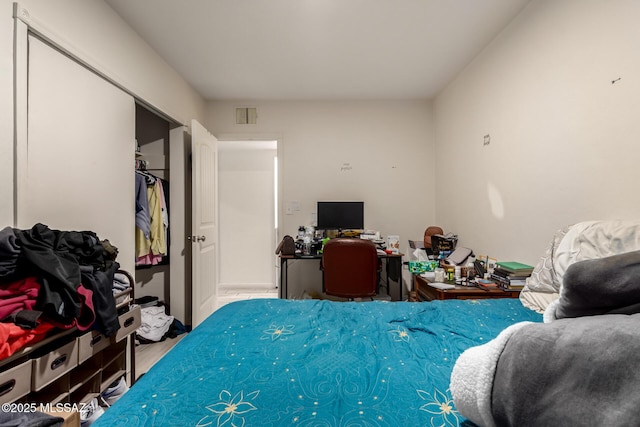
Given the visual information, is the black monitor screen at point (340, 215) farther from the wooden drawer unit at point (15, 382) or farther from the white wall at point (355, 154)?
the wooden drawer unit at point (15, 382)

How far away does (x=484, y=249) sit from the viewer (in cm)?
262

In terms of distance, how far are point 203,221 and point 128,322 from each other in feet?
4.98

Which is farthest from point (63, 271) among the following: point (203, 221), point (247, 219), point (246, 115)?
point (247, 219)

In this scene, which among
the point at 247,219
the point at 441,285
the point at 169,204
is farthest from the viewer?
the point at 247,219

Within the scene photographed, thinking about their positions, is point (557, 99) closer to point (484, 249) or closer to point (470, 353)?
point (484, 249)

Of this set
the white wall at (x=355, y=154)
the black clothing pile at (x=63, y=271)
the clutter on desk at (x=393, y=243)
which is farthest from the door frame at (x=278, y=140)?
the black clothing pile at (x=63, y=271)

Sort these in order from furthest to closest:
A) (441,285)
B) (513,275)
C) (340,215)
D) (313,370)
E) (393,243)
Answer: (340,215)
(393,243)
(441,285)
(513,275)
(313,370)

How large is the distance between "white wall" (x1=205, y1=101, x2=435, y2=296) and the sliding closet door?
5.74 ft

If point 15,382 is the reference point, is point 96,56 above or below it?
above

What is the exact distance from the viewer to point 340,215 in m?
3.57

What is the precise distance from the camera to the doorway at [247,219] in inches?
180

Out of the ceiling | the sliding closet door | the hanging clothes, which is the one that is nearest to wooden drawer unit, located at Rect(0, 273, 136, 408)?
the sliding closet door

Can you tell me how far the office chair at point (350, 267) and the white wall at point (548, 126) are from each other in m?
1.04

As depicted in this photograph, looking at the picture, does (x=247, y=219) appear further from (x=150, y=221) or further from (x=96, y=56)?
(x=96, y=56)
